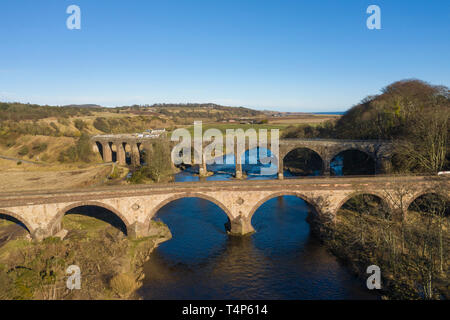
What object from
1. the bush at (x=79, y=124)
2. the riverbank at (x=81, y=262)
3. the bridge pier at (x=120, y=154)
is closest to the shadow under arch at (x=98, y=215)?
the riverbank at (x=81, y=262)

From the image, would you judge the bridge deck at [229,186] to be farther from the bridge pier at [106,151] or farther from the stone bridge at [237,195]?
the bridge pier at [106,151]

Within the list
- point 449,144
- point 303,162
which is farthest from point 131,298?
point 303,162

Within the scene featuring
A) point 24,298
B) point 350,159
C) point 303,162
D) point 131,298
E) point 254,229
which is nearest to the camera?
point 24,298

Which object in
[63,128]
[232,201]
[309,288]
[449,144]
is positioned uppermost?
[63,128]

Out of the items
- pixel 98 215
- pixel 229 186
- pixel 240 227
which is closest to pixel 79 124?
pixel 98 215

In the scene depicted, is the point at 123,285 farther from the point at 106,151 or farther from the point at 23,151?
the point at 23,151

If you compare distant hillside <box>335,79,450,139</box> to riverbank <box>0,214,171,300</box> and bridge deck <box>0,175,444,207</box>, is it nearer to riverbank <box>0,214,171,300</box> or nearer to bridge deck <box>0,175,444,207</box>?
bridge deck <box>0,175,444,207</box>
